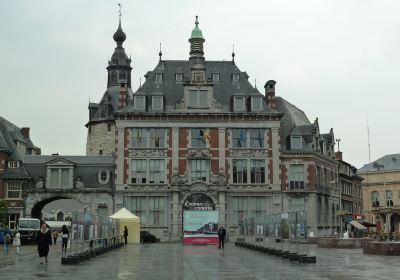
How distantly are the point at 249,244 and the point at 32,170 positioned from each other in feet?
105

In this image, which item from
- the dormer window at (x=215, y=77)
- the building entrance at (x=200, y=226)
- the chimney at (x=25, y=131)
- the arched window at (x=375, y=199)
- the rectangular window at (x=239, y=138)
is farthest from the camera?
the arched window at (x=375, y=199)

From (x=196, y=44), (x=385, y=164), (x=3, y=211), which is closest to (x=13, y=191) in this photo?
(x=3, y=211)

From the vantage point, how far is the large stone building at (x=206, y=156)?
69625 millimetres

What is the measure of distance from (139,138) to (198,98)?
8.27 m

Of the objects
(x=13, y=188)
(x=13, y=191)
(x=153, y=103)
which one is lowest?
(x=13, y=191)

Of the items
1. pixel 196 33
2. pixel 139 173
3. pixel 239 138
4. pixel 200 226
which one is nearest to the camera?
Answer: pixel 200 226

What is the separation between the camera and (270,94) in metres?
73.9

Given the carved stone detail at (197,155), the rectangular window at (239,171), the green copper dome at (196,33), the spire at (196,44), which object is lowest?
the rectangular window at (239,171)

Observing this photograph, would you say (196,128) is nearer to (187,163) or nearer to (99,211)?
(187,163)

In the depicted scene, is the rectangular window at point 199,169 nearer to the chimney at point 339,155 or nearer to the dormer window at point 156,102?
the dormer window at point 156,102

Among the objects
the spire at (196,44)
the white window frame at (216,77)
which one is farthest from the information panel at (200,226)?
the spire at (196,44)

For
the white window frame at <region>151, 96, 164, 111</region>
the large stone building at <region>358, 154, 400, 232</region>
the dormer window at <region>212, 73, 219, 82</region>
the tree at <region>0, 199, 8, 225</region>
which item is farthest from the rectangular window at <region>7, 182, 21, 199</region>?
the large stone building at <region>358, 154, 400, 232</region>

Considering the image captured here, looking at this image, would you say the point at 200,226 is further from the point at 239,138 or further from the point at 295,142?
the point at 295,142

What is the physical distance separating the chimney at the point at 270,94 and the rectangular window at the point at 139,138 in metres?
15.3
